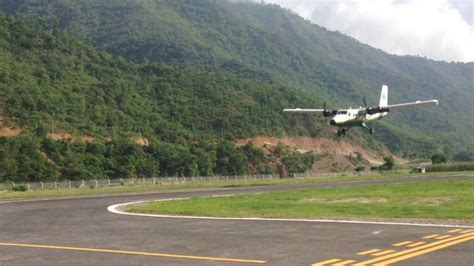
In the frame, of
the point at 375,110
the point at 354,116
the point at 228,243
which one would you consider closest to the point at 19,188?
the point at 354,116

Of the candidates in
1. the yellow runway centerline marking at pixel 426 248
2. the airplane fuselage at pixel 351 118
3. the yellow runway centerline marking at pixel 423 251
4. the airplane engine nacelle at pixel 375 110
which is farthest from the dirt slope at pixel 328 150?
the yellow runway centerline marking at pixel 423 251

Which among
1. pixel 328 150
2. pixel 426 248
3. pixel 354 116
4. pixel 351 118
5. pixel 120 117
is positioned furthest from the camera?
pixel 328 150

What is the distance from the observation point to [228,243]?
1705 cm

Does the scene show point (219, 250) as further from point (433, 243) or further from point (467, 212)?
point (467, 212)

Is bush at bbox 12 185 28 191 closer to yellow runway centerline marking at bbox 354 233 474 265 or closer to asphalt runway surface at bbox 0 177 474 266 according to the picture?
asphalt runway surface at bbox 0 177 474 266

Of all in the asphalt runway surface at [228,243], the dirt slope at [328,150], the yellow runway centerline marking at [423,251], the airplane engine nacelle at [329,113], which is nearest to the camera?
the yellow runway centerline marking at [423,251]

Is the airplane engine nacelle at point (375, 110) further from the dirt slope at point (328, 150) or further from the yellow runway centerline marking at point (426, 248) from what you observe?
the dirt slope at point (328, 150)

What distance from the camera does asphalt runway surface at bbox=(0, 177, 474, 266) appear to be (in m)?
14.0

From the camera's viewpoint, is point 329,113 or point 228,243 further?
point 329,113

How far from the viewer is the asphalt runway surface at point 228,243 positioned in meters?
14.0

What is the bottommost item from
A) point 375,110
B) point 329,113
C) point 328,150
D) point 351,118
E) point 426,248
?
point 426,248

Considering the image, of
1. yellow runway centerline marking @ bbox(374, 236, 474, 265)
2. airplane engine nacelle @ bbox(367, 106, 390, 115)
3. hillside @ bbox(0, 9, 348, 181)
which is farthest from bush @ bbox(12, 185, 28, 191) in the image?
yellow runway centerline marking @ bbox(374, 236, 474, 265)

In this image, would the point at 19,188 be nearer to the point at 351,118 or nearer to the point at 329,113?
the point at 329,113

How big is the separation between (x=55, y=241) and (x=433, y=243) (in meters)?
11.6
